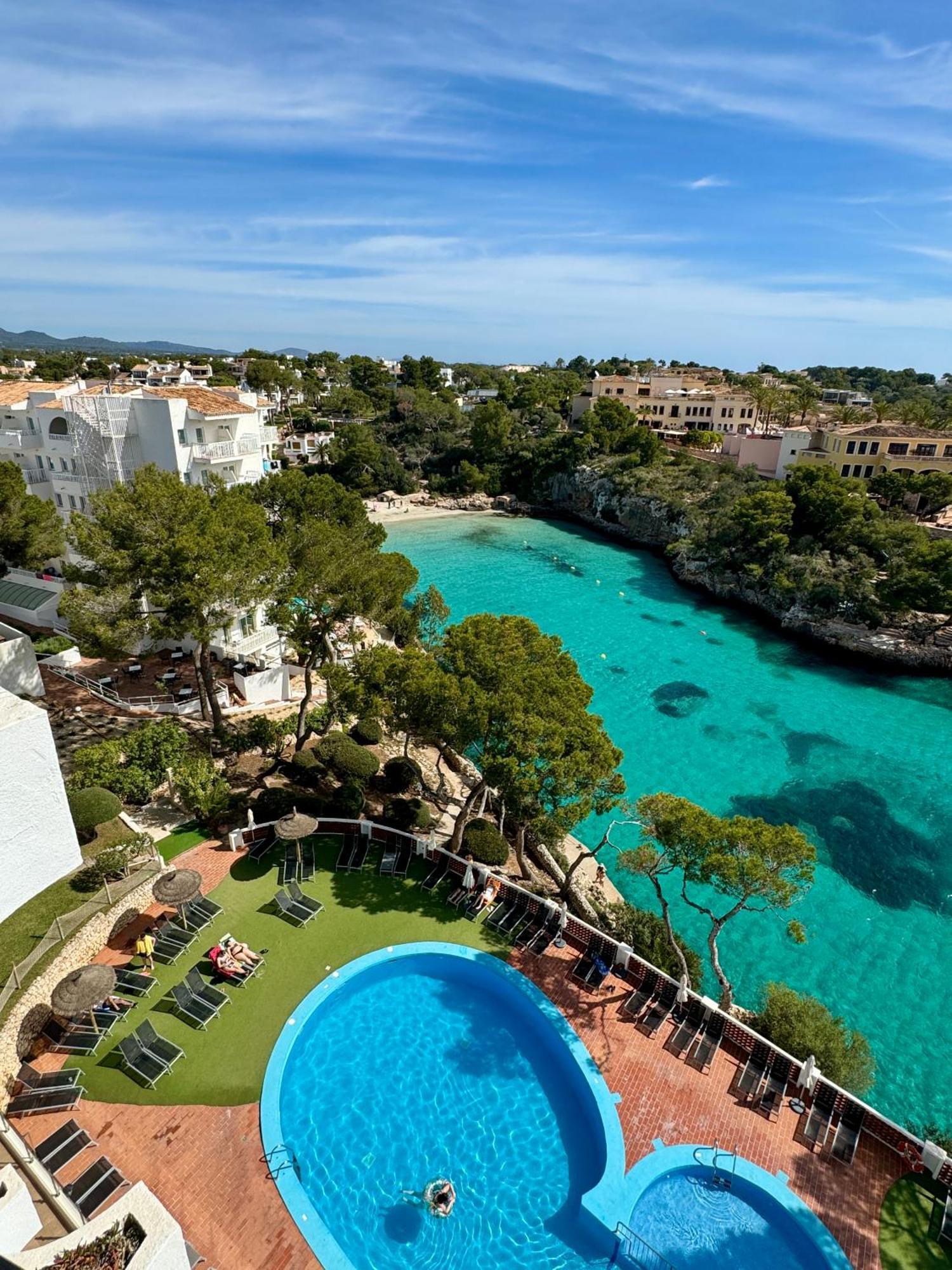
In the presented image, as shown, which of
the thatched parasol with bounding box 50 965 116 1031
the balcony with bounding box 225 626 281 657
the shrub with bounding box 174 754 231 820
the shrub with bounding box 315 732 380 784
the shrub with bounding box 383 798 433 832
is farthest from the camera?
the balcony with bounding box 225 626 281 657

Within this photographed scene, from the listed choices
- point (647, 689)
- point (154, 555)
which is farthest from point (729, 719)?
point (154, 555)

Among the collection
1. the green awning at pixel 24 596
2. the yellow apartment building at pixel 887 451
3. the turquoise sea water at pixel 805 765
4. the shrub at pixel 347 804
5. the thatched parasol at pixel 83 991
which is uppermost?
the yellow apartment building at pixel 887 451

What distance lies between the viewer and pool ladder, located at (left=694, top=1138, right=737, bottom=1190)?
12.2 metres

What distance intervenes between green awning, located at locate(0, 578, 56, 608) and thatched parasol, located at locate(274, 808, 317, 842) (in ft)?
65.3

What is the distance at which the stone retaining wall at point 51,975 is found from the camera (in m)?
12.9

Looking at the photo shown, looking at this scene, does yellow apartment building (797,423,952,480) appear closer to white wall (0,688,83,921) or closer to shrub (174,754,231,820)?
shrub (174,754,231,820)

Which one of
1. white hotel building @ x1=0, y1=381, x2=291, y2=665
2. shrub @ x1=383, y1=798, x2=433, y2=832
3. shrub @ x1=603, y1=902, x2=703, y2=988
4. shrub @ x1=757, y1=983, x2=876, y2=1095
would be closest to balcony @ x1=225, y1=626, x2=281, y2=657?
white hotel building @ x1=0, y1=381, x2=291, y2=665

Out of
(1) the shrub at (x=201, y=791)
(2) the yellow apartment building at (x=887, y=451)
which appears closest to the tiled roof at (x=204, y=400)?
(1) the shrub at (x=201, y=791)

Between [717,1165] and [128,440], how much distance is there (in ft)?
113

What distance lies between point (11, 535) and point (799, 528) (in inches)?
2028

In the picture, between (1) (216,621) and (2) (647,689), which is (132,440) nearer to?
(1) (216,621)

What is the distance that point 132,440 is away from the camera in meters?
30.9

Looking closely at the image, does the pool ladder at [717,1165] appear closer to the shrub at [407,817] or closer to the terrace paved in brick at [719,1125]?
the terrace paved in brick at [719,1125]

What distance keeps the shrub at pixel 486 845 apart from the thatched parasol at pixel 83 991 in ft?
31.7
